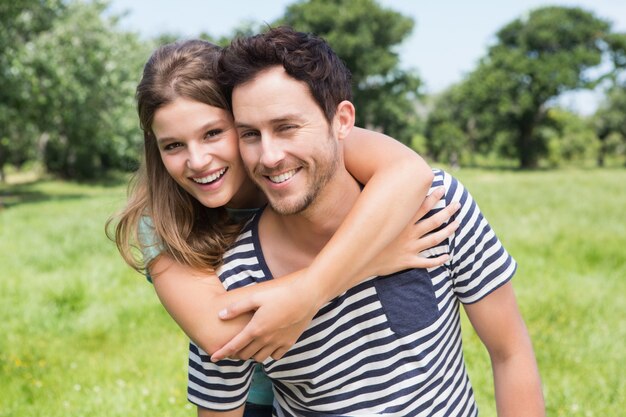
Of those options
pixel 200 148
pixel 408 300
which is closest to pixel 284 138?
pixel 200 148

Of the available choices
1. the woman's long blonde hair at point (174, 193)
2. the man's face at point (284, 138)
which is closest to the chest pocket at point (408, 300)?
the man's face at point (284, 138)

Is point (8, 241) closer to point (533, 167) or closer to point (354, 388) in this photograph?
point (354, 388)

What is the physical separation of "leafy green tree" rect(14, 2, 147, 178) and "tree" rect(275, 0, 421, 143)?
16167mm

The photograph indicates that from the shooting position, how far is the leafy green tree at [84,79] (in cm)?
2364

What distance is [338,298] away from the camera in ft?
7.88

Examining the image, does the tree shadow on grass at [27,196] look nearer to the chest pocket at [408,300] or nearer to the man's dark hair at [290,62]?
the man's dark hair at [290,62]

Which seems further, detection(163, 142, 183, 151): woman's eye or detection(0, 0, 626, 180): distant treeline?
detection(0, 0, 626, 180): distant treeline

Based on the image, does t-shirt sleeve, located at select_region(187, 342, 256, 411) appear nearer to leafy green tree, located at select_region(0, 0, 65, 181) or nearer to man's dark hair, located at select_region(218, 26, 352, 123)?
man's dark hair, located at select_region(218, 26, 352, 123)

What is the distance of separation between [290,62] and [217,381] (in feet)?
3.98

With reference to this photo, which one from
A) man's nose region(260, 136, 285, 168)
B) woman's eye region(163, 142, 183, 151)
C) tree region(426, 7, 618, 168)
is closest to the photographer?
man's nose region(260, 136, 285, 168)

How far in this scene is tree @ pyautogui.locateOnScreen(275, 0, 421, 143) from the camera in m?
47.8

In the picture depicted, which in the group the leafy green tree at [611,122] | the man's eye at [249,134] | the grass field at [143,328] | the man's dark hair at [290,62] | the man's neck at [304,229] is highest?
the man's dark hair at [290,62]

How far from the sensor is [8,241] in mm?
12297

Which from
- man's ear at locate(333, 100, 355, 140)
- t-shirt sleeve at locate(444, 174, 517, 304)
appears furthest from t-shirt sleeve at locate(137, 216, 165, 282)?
t-shirt sleeve at locate(444, 174, 517, 304)
